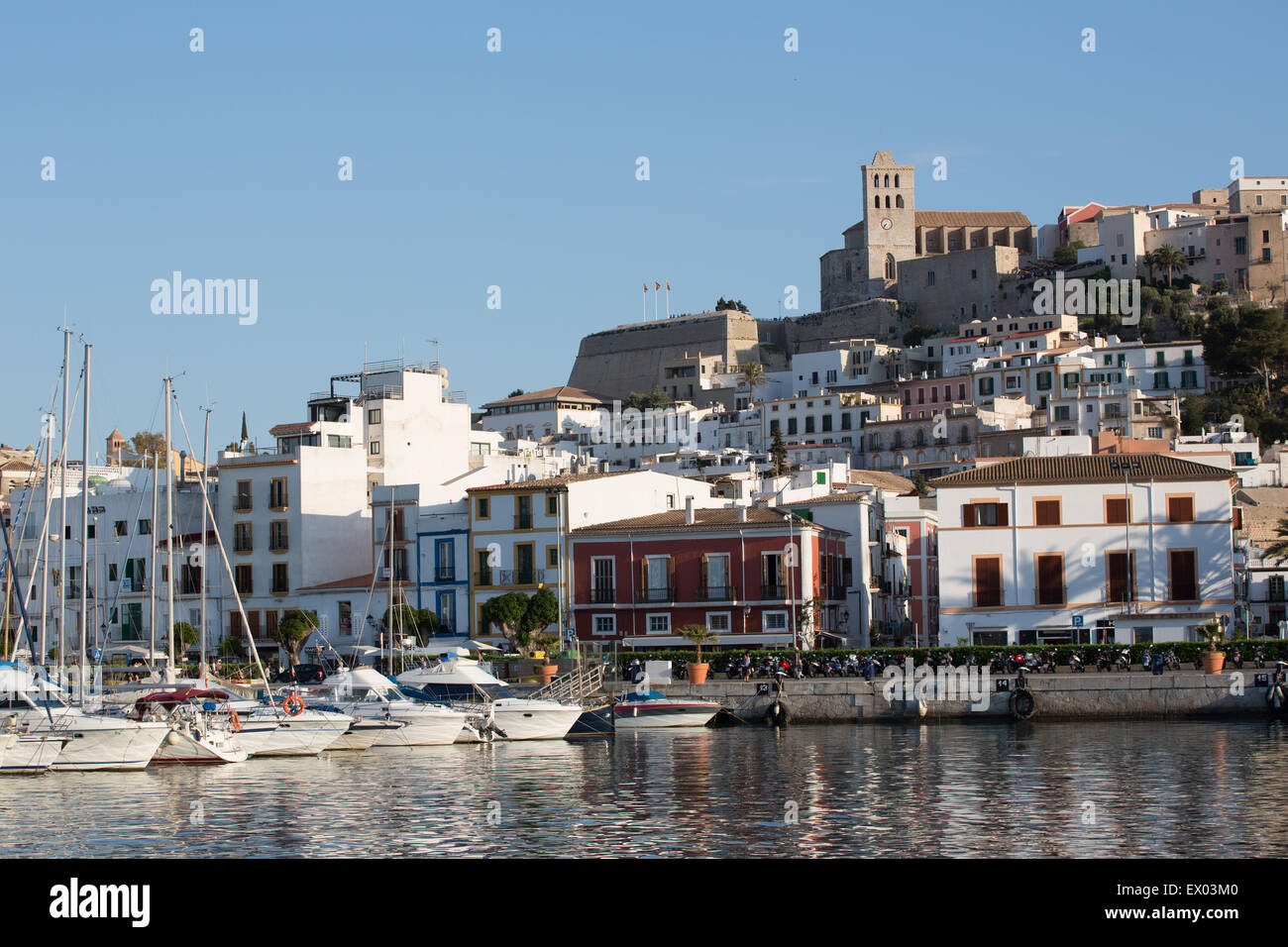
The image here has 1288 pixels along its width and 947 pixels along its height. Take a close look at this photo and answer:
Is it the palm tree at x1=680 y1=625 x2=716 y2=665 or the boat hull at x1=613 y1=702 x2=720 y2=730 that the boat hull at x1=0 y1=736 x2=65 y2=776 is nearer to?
the boat hull at x1=613 y1=702 x2=720 y2=730

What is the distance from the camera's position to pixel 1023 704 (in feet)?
146

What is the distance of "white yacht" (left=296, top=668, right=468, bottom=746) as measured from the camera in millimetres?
42406

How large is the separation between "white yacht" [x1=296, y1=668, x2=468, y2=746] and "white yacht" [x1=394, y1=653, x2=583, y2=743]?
1.96ft

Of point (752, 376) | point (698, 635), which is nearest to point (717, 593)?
point (698, 635)

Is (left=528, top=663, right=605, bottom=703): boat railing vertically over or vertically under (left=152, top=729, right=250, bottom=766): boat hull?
over

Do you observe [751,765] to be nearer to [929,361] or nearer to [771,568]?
[771,568]

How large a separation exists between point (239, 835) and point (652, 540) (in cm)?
3264

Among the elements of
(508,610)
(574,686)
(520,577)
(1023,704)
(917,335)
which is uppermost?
(917,335)

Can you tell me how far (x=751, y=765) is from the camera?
34.4 metres

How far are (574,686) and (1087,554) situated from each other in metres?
18.6

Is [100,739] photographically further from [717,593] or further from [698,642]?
[717,593]

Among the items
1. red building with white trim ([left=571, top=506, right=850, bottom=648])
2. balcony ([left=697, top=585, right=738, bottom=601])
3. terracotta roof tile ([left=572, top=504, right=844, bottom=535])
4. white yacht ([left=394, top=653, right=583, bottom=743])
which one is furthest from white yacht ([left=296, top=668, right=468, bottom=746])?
terracotta roof tile ([left=572, top=504, right=844, bottom=535])

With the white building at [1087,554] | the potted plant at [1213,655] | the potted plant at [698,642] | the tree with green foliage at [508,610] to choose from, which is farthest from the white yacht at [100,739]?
the potted plant at [1213,655]
